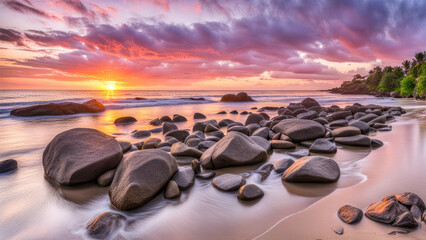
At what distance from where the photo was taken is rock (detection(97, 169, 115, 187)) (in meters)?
2.99

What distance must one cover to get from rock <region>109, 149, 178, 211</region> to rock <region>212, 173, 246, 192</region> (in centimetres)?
62

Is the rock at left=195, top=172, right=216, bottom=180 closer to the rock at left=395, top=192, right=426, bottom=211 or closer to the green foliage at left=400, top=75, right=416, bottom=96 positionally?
the rock at left=395, top=192, right=426, bottom=211

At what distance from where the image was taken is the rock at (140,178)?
2.40m

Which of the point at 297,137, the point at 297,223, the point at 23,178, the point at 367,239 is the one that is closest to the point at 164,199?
the point at 297,223

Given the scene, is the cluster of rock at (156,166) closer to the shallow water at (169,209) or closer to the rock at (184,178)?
the rock at (184,178)

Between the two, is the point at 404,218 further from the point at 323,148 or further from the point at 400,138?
the point at 400,138

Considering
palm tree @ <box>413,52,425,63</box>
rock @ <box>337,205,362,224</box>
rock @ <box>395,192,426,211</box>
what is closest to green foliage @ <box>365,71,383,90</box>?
palm tree @ <box>413,52,425,63</box>

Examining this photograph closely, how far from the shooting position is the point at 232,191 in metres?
2.70

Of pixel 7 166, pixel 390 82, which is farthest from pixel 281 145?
pixel 390 82

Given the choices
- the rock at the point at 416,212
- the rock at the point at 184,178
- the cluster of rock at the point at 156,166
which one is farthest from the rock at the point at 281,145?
the rock at the point at 416,212

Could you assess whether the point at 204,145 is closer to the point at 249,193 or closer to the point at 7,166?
the point at 249,193

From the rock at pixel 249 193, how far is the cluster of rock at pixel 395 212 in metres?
0.82

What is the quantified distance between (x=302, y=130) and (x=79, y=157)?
4.60 meters

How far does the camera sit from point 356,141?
4648 mm
